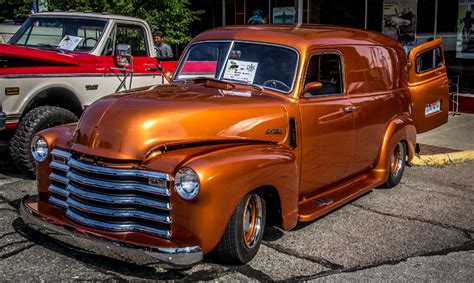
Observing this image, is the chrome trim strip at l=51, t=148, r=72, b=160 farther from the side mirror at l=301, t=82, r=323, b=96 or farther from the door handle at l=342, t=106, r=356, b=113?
the door handle at l=342, t=106, r=356, b=113

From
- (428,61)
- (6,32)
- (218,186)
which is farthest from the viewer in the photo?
(6,32)

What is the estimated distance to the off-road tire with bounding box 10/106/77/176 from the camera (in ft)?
20.6

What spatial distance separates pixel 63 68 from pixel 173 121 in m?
3.29

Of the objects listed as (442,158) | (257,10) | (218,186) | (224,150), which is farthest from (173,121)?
(257,10)

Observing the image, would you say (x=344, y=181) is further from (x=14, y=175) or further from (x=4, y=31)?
(x=4, y=31)

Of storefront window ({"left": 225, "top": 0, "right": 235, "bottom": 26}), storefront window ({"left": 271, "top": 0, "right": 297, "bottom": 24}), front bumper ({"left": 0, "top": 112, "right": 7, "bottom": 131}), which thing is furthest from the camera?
storefront window ({"left": 225, "top": 0, "right": 235, "bottom": 26})

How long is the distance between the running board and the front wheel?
0.52 m

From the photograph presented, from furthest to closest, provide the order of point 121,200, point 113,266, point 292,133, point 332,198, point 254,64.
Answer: point 332,198 < point 254,64 < point 292,133 < point 113,266 < point 121,200

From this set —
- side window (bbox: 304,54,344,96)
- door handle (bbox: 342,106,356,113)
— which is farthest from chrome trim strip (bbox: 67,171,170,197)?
door handle (bbox: 342,106,356,113)

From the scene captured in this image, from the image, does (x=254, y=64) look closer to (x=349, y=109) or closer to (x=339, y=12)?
(x=349, y=109)

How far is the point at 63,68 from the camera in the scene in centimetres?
685

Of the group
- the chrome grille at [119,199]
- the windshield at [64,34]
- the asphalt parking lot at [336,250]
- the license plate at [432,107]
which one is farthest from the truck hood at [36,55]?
the license plate at [432,107]

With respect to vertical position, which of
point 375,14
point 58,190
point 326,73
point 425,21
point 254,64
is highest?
point 375,14

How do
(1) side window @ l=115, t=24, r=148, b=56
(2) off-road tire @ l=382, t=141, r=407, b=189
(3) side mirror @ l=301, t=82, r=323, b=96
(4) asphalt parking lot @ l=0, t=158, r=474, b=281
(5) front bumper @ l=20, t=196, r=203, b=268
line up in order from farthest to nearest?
(1) side window @ l=115, t=24, r=148, b=56
(2) off-road tire @ l=382, t=141, r=407, b=189
(3) side mirror @ l=301, t=82, r=323, b=96
(4) asphalt parking lot @ l=0, t=158, r=474, b=281
(5) front bumper @ l=20, t=196, r=203, b=268
